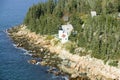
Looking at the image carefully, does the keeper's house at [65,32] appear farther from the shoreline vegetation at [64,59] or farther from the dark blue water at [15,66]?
the dark blue water at [15,66]

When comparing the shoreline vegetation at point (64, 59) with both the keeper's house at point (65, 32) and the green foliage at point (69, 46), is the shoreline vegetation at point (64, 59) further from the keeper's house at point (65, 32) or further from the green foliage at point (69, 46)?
the keeper's house at point (65, 32)

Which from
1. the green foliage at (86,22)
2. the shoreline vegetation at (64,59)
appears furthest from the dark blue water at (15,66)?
the green foliage at (86,22)

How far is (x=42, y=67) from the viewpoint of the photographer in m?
99.8

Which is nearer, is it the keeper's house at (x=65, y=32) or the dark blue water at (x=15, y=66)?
the dark blue water at (x=15, y=66)

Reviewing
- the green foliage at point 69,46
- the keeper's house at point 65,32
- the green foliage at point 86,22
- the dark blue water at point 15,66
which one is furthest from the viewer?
the keeper's house at point 65,32

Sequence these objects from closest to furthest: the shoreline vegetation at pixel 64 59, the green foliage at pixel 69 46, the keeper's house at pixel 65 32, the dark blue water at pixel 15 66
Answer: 1. the shoreline vegetation at pixel 64 59
2. the dark blue water at pixel 15 66
3. the green foliage at pixel 69 46
4. the keeper's house at pixel 65 32

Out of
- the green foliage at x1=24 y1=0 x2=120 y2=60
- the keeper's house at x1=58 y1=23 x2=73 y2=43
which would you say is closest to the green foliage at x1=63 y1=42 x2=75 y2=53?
the green foliage at x1=24 y1=0 x2=120 y2=60

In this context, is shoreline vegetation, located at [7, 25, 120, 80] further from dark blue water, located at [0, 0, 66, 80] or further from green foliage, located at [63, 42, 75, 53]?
dark blue water, located at [0, 0, 66, 80]

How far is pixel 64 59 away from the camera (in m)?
104

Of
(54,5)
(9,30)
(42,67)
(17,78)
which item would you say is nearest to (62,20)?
(54,5)

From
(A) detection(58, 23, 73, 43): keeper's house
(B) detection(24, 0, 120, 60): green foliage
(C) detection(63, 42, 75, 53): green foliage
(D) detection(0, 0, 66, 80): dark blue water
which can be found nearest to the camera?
(D) detection(0, 0, 66, 80): dark blue water

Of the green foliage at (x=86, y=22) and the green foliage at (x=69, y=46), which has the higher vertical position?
the green foliage at (x=86, y=22)

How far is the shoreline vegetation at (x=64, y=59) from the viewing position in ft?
298

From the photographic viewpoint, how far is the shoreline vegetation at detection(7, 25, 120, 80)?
90688 millimetres
